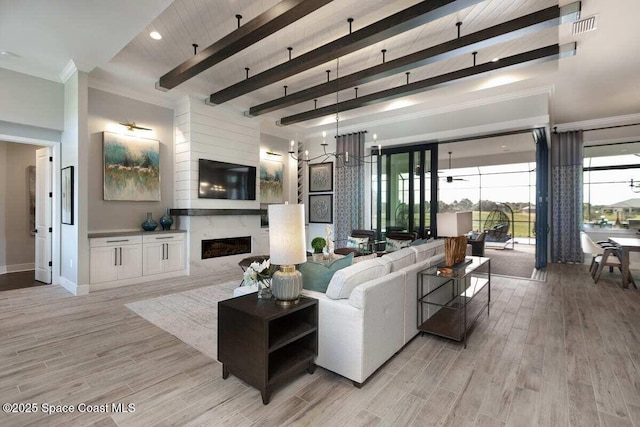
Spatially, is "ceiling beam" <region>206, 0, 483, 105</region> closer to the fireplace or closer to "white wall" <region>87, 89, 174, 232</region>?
"white wall" <region>87, 89, 174, 232</region>

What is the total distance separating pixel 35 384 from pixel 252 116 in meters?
5.49

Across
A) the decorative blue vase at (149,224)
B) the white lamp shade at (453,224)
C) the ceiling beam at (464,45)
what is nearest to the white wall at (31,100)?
the decorative blue vase at (149,224)

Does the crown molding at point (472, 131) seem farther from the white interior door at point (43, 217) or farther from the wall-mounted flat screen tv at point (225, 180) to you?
the white interior door at point (43, 217)

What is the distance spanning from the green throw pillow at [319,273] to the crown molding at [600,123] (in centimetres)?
740

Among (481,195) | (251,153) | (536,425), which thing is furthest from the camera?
(481,195)

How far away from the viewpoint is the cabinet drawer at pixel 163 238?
5289 millimetres

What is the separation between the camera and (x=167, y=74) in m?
4.73

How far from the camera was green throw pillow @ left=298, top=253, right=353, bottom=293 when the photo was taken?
2.60 meters

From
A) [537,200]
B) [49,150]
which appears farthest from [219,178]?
[537,200]

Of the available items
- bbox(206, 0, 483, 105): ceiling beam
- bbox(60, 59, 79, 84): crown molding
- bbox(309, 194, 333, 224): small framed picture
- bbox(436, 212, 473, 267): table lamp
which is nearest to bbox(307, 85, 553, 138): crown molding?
bbox(309, 194, 333, 224): small framed picture

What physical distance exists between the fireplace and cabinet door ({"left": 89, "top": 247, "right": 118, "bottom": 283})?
1.49 meters

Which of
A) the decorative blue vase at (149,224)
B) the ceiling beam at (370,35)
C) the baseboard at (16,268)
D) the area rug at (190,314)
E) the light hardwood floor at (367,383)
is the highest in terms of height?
the ceiling beam at (370,35)

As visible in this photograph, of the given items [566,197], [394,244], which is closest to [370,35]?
[394,244]

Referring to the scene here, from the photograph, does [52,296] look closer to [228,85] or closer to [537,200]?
[228,85]
